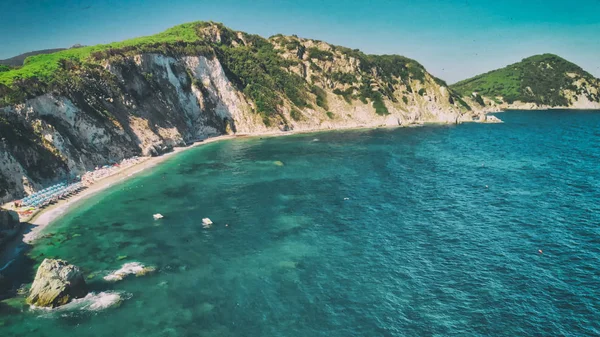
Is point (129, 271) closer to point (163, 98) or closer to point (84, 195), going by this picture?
point (84, 195)

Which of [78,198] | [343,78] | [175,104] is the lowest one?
[78,198]

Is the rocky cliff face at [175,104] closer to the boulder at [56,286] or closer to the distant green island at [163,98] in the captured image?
the distant green island at [163,98]

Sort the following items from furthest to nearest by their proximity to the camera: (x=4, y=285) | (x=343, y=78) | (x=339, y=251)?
(x=343, y=78)
(x=339, y=251)
(x=4, y=285)

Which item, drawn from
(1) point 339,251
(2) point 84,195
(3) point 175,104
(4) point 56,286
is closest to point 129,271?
(4) point 56,286

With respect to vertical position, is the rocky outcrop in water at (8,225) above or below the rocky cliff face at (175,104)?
below

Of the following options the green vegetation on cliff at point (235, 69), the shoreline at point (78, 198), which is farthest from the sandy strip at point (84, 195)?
the green vegetation on cliff at point (235, 69)

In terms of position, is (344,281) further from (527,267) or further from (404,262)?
(527,267)
